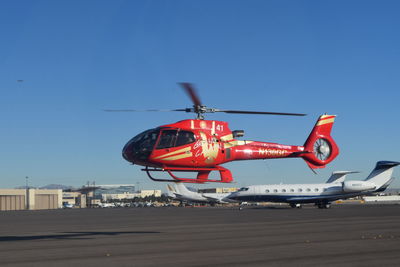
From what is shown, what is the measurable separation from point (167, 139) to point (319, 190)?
197 ft

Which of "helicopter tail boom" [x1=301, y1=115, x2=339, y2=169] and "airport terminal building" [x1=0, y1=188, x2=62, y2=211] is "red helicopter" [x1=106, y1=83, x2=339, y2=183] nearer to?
"helicopter tail boom" [x1=301, y1=115, x2=339, y2=169]

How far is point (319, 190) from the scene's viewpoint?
81.9 meters

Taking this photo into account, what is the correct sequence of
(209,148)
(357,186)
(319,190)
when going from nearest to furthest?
(209,148)
(357,186)
(319,190)

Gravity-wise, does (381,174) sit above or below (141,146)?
above

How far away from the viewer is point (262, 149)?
92.6 ft

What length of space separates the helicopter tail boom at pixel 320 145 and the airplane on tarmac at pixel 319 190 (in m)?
53.2

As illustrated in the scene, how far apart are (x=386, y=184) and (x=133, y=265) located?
73.7m

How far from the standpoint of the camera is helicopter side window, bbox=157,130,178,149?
2586cm

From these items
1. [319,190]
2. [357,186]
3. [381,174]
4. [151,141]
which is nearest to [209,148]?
[151,141]

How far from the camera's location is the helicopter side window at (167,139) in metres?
25.9

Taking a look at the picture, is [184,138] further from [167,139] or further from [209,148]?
[209,148]

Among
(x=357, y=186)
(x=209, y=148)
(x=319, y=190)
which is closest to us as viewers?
(x=209, y=148)

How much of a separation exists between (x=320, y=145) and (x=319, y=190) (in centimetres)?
5424

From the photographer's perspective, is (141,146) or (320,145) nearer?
(141,146)
